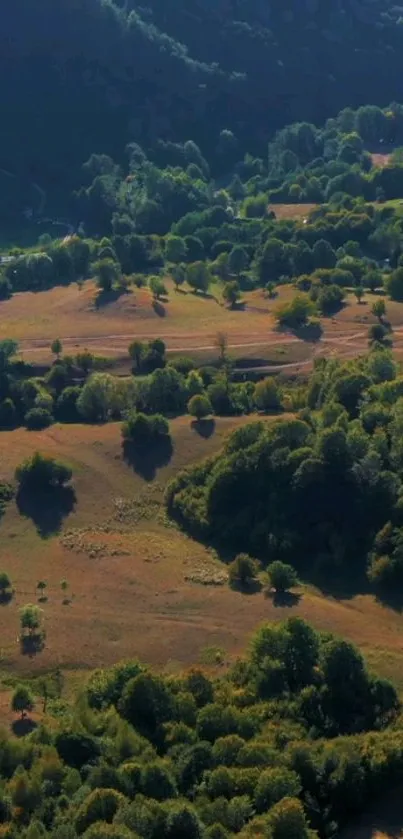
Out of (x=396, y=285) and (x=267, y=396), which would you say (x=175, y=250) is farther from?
(x=267, y=396)

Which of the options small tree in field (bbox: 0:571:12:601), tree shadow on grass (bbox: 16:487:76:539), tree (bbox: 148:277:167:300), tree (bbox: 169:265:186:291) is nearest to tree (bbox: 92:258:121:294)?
tree (bbox: 148:277:167:300)

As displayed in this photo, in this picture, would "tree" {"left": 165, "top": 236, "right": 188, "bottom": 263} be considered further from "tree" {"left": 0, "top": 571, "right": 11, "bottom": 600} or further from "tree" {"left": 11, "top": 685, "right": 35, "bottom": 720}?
"tree" {"left": 11, "top": 685, "right": 35, "bottom": 720}

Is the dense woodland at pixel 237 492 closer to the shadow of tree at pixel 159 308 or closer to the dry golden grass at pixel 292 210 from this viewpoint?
the shadow of tree at pixel 159 308

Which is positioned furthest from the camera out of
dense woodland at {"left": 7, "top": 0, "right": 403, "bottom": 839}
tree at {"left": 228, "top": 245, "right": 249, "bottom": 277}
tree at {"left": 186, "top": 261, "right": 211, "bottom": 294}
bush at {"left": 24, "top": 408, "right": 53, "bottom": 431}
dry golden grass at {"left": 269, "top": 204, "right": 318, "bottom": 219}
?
dry golden grass at {"left": 269, "top": 204, "right": 318, "bottom": 219}

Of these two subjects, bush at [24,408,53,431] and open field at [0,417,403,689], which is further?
bush at [24,408,53,431]

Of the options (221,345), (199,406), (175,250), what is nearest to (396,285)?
(221,345)

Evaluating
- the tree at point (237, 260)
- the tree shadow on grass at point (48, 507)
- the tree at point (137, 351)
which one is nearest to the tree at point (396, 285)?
the tree at point (237, 260)
